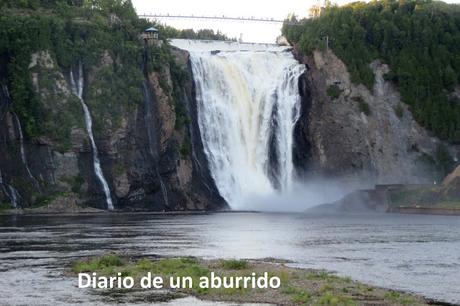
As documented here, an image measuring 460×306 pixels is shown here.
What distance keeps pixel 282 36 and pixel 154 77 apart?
107ft

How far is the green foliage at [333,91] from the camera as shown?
146 meters

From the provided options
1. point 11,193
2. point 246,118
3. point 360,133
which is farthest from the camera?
point 360,133

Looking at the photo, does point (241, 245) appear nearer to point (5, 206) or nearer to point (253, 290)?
point (253, 290)

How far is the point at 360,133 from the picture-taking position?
146m

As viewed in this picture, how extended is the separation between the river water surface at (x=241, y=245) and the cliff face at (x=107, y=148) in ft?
41.6

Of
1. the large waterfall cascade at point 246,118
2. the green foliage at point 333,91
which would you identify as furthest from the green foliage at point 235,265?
the green foliage at point 333,91

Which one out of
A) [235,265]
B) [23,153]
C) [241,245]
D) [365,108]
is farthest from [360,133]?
[235,265]

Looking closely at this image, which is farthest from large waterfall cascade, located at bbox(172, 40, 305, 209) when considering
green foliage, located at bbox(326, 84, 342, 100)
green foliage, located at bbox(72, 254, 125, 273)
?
green foliage, located at bbox(72, 254, 125, 273)

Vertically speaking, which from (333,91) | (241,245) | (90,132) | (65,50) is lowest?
(90,132)

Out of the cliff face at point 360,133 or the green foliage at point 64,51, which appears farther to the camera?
the cliff face at point 360,133

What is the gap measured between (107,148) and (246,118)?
2284 cm

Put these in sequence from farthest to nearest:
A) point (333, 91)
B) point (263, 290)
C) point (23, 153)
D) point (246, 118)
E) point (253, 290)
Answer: point (333, 91) < point (246, 118) < point (23, 153) < point (253, 290) < point (263, 290)

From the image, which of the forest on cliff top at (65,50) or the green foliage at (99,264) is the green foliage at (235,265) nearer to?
→ the green foliage at (99,264)

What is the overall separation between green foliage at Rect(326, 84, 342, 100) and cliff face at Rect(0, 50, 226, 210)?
68.4 ft
